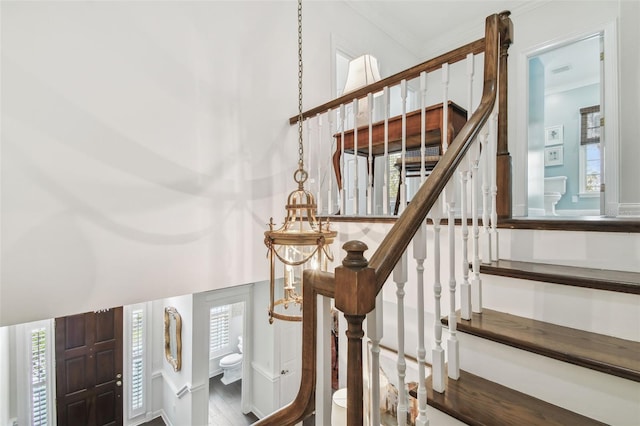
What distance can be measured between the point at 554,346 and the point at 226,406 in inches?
212

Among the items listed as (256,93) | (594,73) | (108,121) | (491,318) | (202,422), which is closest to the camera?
(491,318)

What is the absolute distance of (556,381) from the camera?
97cm

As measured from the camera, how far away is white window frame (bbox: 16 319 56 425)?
12.4ft

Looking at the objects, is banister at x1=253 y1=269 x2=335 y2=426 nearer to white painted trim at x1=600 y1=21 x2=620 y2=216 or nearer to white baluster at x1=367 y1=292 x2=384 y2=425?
white baluster at x1=367 y1=292 x2=384 y2=425

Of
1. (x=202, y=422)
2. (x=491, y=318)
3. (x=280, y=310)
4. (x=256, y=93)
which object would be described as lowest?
(x=202, y=422)

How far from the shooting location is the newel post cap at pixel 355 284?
0.67m

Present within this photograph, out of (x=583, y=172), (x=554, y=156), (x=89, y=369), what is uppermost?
(x=554, y=156)

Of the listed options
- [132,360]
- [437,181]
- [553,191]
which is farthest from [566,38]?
[132,360]

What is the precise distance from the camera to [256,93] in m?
2.56

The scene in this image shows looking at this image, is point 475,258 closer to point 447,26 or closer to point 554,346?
point 554,346

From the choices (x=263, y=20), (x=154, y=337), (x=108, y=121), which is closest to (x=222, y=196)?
(x=108, y=121)

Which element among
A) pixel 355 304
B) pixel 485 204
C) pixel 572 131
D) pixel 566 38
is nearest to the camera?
pixel 355 304

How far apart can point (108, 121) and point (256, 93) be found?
119cm

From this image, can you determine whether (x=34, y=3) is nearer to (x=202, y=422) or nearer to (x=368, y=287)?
(x=368, y=287)
